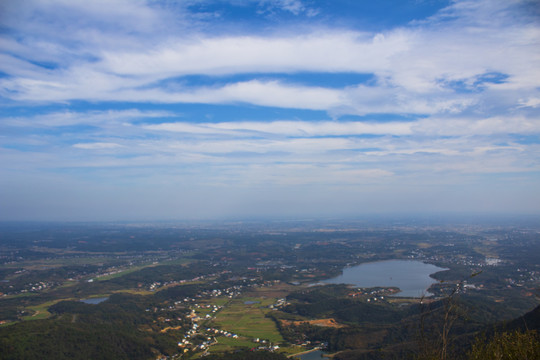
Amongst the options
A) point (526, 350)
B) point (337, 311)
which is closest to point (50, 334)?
point (337, 311)

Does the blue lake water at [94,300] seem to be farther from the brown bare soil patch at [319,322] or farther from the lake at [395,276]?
the lake at [395,276]

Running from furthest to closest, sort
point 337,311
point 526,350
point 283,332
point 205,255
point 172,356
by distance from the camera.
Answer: point 205,255, point 337,311, point 283,332, point 172,356, point 526,350

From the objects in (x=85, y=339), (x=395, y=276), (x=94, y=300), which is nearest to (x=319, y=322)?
(x=85, y=339)

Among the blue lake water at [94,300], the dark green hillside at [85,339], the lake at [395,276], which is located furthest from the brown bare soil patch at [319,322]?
the blue lake water at [94,300]

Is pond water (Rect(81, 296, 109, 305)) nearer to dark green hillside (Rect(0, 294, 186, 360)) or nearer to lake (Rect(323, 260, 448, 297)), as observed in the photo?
dark green hillside (Rect(0, 294, 186, 360))

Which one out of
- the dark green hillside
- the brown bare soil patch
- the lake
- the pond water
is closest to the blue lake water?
the pond water

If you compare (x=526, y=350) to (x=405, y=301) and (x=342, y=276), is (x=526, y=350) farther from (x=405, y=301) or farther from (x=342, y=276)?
(x=342, y=276)

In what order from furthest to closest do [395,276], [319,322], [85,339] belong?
1. [395,276]
2. [319,322]
3. [85,339]

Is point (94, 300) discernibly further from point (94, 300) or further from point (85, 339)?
point (85, 339)
